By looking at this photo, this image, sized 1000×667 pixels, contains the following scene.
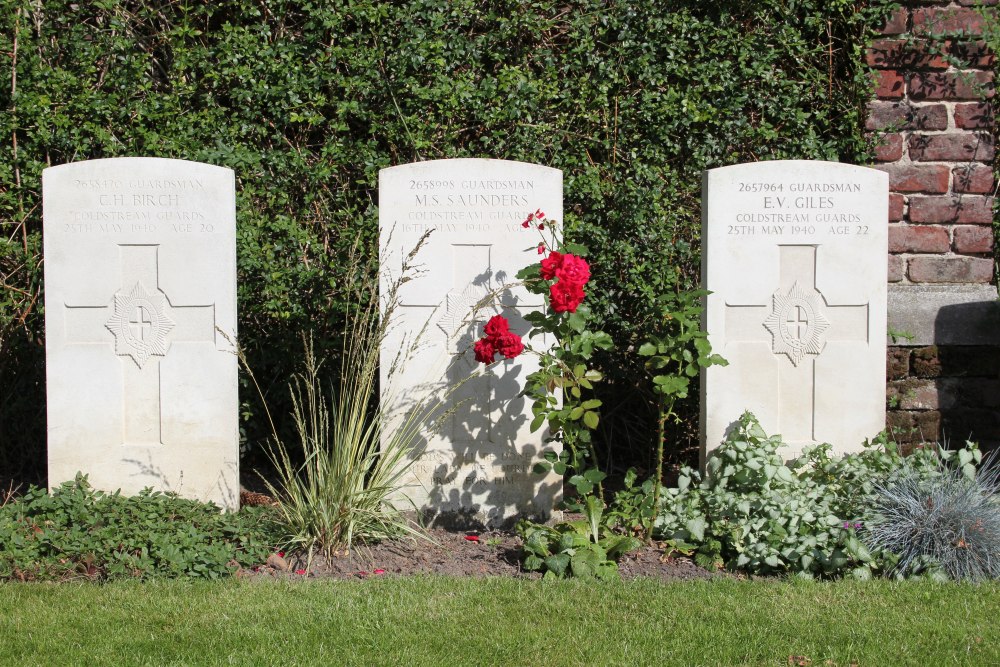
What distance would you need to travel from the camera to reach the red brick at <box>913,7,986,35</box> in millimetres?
5090

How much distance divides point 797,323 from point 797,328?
22 mm

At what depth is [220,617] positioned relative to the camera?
3336mm

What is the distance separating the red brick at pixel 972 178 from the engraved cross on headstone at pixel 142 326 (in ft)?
12.2

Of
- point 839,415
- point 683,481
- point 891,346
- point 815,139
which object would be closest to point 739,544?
point 683,481

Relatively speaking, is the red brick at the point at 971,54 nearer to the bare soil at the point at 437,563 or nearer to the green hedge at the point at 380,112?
the green hedge at the point at 380,112

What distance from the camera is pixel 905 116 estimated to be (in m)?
5.21

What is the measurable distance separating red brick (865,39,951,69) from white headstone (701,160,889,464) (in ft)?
3.30

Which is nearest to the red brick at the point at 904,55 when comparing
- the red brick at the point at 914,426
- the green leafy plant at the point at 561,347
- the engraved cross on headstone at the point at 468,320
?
the red brick at the point at 914,426

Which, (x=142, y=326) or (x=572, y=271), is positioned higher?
(x=572, y=271)

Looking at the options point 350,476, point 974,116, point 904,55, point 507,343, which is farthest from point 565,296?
point 974,116

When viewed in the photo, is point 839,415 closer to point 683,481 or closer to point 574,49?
point 683,481

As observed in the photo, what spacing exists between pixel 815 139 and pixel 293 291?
9.91 feet

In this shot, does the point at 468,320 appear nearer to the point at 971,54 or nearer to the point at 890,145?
the point at 890,145

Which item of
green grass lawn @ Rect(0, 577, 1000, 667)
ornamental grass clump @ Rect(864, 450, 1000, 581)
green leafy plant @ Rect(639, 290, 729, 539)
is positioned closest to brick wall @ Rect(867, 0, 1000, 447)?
ornamental grass clump @ Rect(864, 450, 1000, 581)
